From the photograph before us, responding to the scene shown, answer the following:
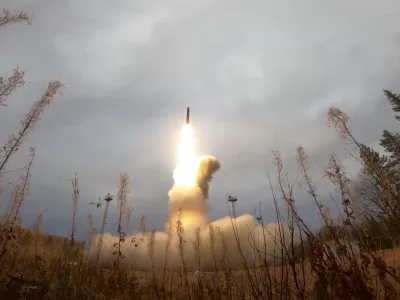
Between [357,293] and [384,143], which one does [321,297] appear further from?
[384,143]

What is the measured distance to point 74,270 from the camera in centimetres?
1211

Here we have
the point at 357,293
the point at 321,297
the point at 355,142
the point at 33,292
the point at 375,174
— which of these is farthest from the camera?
the point at 355,142

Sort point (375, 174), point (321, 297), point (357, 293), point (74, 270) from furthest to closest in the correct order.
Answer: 1. point (74, 270)
2. point (375, 174)
3. point (321, 297)
4. point (357, 293)

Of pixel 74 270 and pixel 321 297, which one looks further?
pixel 74 270

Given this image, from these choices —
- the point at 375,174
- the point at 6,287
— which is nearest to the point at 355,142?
the point at 375,174

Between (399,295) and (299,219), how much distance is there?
1538 mm

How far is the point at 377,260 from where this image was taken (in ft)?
13.2

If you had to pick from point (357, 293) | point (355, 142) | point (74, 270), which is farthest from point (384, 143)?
point (357, 293)

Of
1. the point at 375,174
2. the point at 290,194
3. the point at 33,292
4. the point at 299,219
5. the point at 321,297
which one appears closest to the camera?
the point at 321,297

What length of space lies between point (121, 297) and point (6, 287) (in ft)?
10.3

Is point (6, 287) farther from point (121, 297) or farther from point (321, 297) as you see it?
point (321, 297)

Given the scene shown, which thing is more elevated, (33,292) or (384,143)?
(384,143)

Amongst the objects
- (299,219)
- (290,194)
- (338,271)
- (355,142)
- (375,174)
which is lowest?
(338,271)

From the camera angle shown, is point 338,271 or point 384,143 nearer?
point 338,271
